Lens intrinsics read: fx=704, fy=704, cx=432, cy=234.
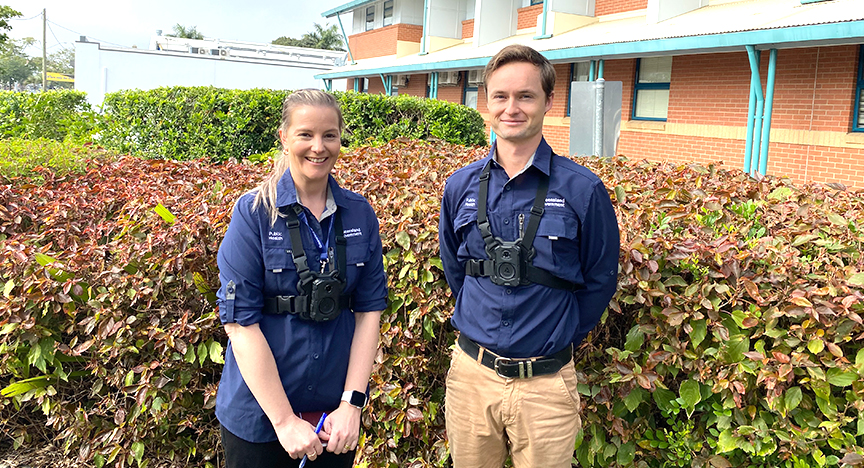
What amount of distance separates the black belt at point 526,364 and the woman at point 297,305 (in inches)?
17.8

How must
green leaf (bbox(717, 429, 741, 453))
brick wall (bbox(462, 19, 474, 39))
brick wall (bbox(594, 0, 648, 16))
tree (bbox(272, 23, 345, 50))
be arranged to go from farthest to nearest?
1. tree (bbox(272, 23, 345, 50))
2. brick wall (bbox(462, 19, 474, 39))
3. brick wall (bbox(594, 0, 648, 16))
4. green leaf (bbox(717, 429, 741, 453))

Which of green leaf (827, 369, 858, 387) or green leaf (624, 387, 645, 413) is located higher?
green leaf (827, 369, 858, 387)

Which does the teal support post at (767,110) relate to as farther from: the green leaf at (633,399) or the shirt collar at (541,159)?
the shirt collar at (541,159)

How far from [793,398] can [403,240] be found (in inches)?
70.9

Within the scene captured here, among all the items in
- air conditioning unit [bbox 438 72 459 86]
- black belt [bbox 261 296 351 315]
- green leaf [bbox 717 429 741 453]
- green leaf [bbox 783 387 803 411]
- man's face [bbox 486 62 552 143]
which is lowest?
green leaf [bbox 717 429 741 453]

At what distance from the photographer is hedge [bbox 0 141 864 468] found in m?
2.73

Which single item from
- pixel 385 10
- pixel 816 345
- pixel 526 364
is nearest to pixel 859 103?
pixel 816 345

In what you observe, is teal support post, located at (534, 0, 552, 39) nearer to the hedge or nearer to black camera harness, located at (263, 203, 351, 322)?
the hedge

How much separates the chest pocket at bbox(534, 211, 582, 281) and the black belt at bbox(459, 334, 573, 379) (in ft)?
0.97

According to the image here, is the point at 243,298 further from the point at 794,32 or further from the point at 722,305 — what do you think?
the point at 794,32

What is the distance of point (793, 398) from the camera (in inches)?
106

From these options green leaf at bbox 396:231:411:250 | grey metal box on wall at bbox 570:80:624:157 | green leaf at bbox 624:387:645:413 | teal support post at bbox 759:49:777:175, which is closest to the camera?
green leaf at bbox 624:387:645:413

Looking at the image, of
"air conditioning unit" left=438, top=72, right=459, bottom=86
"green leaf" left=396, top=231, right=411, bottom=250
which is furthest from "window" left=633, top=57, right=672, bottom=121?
"green leaf" left=396, top=231, right=411, bottom=250

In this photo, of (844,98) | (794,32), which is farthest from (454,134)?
(844,98)
